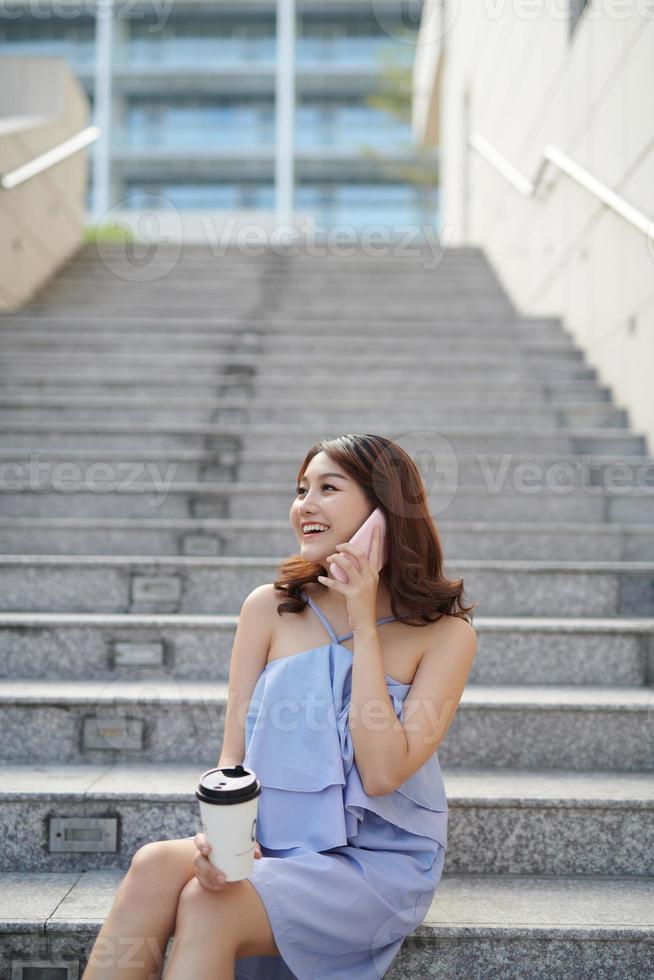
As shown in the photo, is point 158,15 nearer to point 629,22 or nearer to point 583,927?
point 629,22

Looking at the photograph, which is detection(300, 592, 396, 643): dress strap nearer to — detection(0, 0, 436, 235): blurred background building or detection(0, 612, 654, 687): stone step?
detection(0, 612, 654, 687): stone step

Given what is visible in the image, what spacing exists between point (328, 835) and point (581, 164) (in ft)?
14.1

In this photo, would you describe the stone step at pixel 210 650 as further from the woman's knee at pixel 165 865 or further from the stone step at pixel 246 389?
the stone step at pixel 246 389

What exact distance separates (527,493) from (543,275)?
8.92 ft

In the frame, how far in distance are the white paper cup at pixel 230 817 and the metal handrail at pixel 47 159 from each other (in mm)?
5189

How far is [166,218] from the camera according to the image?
24844 mm

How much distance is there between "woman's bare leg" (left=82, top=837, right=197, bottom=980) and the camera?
52.6 inches

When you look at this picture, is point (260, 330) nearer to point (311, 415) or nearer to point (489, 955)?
point (311, 415)

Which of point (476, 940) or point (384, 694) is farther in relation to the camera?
point (476, 940)

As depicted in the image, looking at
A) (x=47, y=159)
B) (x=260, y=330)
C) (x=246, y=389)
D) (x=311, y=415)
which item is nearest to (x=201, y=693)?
(x=311, y=415)

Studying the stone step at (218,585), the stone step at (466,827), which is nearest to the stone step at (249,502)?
the stone step at (218,585)

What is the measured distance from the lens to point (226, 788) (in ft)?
4.18

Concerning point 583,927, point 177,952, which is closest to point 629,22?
point 583,927
